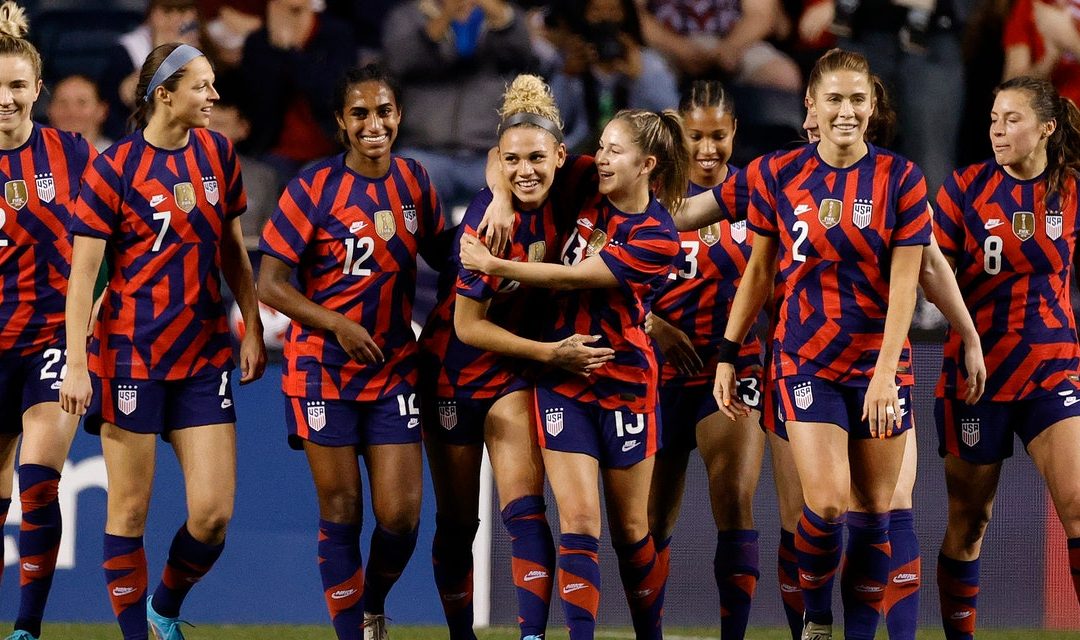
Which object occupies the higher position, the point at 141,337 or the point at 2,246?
the point at 2,246

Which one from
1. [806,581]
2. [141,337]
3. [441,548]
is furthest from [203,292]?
[806,581]

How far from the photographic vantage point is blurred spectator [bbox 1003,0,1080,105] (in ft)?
21.7

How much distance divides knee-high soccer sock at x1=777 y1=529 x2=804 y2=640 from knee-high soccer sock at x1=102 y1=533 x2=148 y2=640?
2.13m

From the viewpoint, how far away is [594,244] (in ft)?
14.5

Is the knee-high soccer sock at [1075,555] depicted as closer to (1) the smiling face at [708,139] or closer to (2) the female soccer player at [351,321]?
(1) the smiling face at [708,139]

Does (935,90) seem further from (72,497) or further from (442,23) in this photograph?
(72,497)

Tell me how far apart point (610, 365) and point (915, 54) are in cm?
308

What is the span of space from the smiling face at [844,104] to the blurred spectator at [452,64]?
101 inches

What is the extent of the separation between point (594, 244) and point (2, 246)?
187cm

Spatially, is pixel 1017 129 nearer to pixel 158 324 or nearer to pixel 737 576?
pixel 737 576

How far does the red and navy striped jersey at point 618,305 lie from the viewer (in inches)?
171

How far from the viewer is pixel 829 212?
14.0ft

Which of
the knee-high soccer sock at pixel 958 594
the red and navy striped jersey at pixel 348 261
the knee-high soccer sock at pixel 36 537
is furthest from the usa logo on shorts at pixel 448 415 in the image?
the knee-high soccer sock at pixel 958 594

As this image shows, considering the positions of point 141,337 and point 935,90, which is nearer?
point 141,337
